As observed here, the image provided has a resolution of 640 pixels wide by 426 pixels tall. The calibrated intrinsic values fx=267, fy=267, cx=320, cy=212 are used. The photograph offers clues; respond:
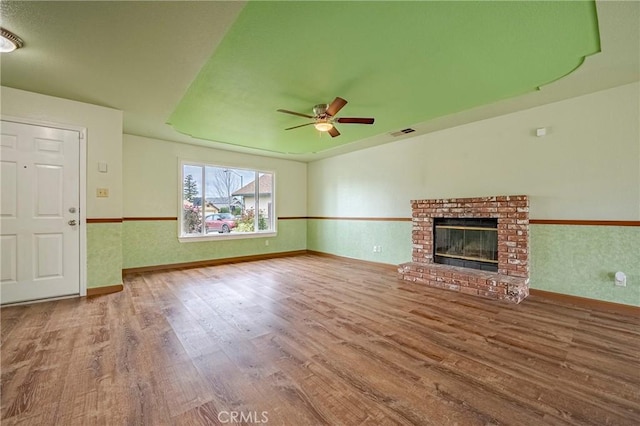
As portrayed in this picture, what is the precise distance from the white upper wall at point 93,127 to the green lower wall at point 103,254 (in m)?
0.19

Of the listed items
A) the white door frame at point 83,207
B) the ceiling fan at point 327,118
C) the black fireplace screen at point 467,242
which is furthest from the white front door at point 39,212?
the black fireplace screen at point 467,242

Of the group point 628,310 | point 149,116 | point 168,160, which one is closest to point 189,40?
point 149,116

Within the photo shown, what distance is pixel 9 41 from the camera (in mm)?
2178

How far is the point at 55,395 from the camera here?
5.23 feet

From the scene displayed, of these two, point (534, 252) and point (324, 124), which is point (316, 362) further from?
point (534, 252)

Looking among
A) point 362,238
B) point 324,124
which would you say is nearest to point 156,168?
point 324,124

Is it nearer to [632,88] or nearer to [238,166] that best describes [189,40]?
[238,166]

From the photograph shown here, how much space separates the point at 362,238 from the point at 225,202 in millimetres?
3144

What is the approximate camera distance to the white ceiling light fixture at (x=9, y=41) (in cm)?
210

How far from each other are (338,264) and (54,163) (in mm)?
4718

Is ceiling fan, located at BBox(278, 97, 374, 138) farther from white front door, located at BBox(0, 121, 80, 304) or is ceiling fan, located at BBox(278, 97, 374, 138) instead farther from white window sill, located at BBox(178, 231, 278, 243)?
white window sill, located at BBox(178, 231, 278, 243)

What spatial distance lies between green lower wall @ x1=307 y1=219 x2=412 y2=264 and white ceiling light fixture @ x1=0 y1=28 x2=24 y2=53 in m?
5.19

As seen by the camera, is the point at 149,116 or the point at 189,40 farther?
the point at 149,116

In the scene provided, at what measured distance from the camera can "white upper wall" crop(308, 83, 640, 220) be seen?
3.01 metres
